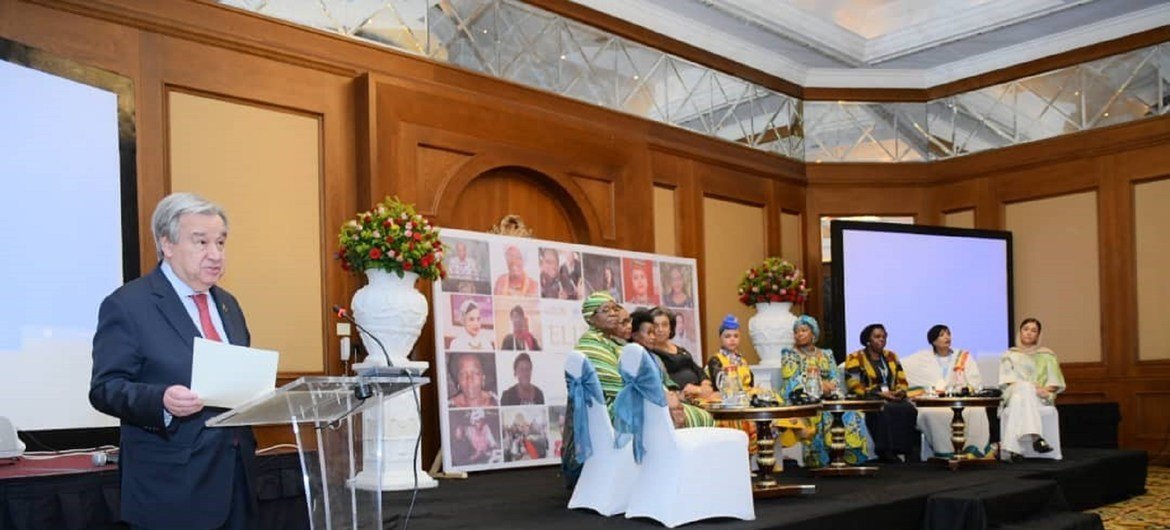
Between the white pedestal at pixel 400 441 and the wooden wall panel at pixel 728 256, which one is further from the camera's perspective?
the wooden wall panel at pixel 728 256

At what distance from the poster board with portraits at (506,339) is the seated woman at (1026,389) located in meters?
3.05

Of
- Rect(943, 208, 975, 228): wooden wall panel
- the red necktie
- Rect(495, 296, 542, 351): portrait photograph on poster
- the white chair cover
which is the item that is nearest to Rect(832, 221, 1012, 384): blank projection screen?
Rect(943, 208, 975, 228): wooden wall panel

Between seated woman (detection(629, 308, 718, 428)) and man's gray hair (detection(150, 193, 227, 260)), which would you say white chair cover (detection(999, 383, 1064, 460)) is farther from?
man's gray hair (detection(150, 193, 227, 260))

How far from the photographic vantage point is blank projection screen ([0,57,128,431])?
4.46 metres

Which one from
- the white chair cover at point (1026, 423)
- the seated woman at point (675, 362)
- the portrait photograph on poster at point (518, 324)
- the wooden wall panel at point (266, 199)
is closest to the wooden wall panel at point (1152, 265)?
the white chair cover at point (1026, 423)

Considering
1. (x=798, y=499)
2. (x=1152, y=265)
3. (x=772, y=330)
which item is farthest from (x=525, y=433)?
(x=1152, y=265)

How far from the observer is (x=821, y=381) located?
7297 millimetres

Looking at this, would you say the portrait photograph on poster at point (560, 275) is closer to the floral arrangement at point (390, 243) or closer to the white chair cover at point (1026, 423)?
the floral arrangement at point (390, 243)

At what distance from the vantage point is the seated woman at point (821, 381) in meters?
7.43

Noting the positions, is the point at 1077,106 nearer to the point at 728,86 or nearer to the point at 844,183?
the point at 844,183

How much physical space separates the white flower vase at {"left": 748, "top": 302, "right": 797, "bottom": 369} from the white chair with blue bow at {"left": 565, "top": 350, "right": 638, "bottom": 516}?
14.6ft

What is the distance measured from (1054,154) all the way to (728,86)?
3142 mm

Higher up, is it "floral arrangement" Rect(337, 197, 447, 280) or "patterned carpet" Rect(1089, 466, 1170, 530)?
"floral arrangement" Rect(337, 197, 447, 280)

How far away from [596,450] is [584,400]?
258 millimetres
